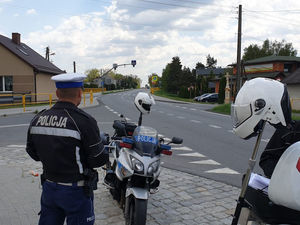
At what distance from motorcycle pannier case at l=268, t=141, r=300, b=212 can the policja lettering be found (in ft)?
5.18

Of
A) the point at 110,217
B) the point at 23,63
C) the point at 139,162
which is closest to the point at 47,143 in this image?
the point at 139,162

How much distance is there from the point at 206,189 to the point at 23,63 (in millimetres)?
30756

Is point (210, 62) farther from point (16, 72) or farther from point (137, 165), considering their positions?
point (137, 165)

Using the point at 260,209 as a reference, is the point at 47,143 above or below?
above

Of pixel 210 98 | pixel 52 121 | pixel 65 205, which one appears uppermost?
pixel 52 121

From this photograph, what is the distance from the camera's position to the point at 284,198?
2.17 metres

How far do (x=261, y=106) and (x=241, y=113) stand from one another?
17 cm

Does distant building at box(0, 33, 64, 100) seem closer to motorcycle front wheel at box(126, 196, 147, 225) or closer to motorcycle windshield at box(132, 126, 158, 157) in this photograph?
motorcycle windshield at box(132, 126, 158, 157)

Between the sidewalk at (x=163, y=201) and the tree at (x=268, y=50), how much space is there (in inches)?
3116

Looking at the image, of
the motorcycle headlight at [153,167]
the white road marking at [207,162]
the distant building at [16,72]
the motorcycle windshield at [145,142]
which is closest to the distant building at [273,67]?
the distant building at [16,72]

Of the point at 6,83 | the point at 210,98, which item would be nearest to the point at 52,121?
the point at 6,83

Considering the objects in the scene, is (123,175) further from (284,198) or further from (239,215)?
(284,198)

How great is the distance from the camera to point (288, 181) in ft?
7.07

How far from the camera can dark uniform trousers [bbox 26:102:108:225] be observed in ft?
8.42
